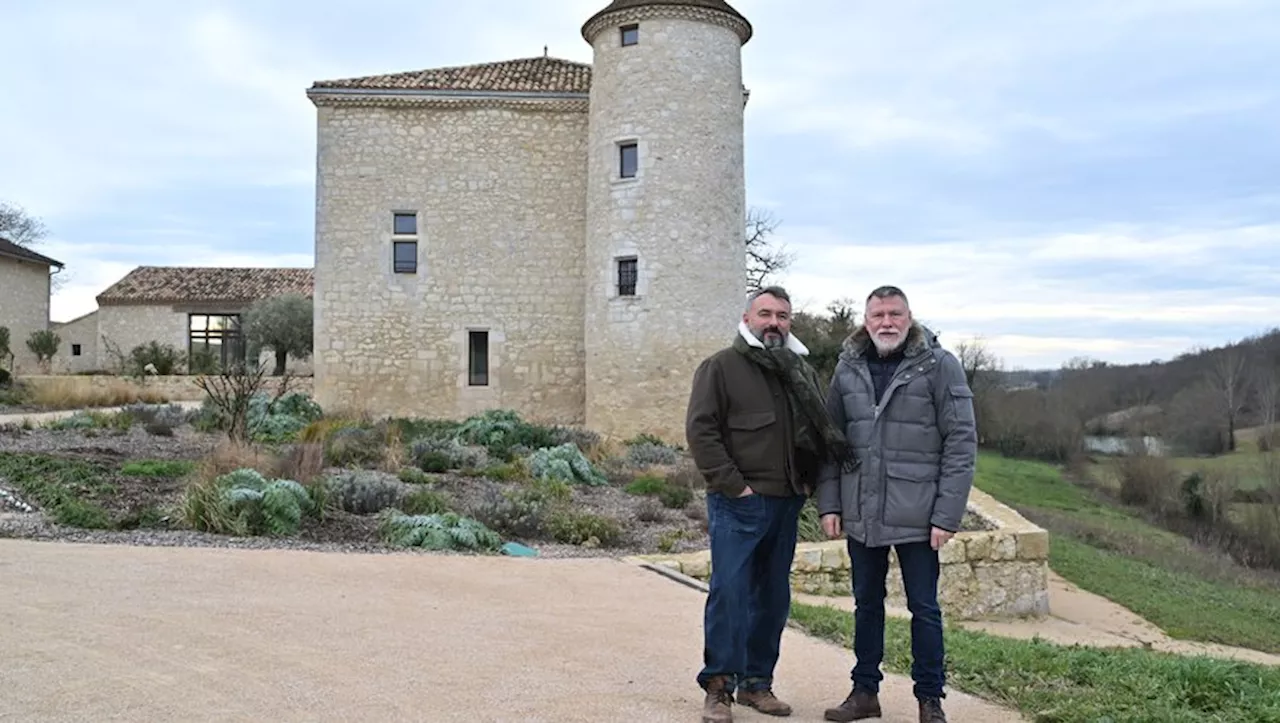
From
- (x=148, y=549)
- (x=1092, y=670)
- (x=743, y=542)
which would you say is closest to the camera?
(x=743, y=542)

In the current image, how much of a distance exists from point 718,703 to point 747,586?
500 mm

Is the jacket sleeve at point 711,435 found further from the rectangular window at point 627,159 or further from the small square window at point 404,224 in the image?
the small square window at point 404,224

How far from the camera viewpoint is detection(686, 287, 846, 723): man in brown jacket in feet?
13.7

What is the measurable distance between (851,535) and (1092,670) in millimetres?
1886

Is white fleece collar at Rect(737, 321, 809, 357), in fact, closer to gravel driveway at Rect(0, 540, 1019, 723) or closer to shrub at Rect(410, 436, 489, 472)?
gravel driveway at Rect(0, 540, 1019, 723)

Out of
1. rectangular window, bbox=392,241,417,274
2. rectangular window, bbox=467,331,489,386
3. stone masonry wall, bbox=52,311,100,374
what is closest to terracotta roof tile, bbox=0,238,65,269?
stone masonry wall, bbox=52,311,100,374

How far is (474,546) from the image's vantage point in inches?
319

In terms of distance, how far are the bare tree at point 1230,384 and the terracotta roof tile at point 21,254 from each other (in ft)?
157

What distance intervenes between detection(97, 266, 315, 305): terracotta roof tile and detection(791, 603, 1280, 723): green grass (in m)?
33.4

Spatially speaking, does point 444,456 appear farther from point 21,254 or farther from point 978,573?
point 21,254

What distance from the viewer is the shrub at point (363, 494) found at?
9180mm

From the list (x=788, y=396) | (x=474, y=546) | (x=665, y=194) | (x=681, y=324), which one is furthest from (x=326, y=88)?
(x=788, y=396)

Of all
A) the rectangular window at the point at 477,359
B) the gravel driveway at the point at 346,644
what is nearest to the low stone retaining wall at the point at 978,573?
the gravel driveway at the point at 346,644

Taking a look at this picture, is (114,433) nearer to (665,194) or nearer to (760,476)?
(665,194)
